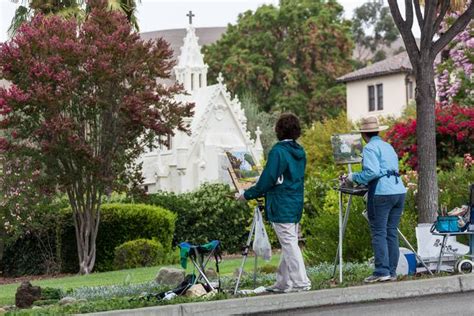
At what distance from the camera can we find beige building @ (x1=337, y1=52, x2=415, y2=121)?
5988 cm

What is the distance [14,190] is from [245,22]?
140ft

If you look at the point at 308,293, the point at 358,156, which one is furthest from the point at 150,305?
the point at 358,156

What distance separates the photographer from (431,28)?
15344 millimetres

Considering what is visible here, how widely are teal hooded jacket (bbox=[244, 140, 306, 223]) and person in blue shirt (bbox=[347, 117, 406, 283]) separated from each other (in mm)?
831

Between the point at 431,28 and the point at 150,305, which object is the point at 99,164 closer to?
the point at 431,28

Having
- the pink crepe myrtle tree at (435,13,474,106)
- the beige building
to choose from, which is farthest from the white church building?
the beige building

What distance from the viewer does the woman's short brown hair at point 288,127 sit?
36.9ft

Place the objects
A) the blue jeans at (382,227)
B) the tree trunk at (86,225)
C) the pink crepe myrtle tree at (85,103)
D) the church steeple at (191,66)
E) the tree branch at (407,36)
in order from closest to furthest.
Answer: the blue jeans at (382,227) < the tree branch at (407,36) < the pink crepe myrtle tree at (85,103) < the tree trunk at (86,225) < the church steeple at (191,66)

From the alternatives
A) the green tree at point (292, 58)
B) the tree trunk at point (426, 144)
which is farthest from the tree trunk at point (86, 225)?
the green tree at point (292, 58)

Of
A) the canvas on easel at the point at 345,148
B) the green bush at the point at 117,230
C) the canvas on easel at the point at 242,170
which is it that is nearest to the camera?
the canvas on easel at the point at 345,148

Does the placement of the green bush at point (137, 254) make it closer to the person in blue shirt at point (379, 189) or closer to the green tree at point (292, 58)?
the person in blue shirt at point (379, 189)

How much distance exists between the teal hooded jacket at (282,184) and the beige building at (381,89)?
48.7 metres

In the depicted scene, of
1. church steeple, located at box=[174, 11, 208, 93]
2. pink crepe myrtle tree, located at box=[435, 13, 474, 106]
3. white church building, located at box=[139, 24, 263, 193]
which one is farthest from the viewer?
church steeple, located at box=[174, 11, 208, 93]

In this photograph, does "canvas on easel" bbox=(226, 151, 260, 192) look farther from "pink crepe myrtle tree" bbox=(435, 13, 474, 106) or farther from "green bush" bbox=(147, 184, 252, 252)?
"pink crepe myrtle tree" bbox=(435, 13, 474, 106)
